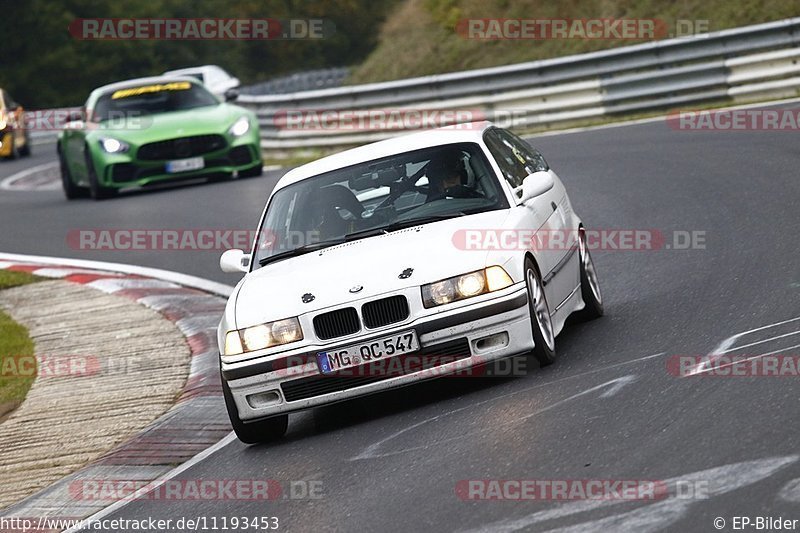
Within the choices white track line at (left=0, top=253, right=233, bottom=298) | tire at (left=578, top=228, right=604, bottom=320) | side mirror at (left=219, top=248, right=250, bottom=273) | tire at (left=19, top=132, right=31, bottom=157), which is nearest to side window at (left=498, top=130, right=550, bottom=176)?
tire at (left=578, top=228, right=604, bottom=320)

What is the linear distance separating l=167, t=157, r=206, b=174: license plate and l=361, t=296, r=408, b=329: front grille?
13425 millimetres

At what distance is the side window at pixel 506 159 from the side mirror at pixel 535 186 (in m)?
0.21

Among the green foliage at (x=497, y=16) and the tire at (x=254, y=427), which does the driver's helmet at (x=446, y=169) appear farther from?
the green foliage at (x=497, y=16)

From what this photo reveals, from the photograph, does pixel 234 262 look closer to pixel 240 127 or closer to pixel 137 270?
pixel 137 270

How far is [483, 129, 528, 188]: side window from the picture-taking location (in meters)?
8.88

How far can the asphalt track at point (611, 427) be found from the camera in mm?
5590

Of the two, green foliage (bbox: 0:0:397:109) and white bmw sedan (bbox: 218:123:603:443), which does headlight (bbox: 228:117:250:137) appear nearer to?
white bmw sedan (bbox: 218:123:603:443)

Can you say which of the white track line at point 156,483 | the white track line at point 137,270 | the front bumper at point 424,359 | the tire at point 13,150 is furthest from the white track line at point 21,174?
the front bumper at point 424,359

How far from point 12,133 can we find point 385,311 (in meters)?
28.7

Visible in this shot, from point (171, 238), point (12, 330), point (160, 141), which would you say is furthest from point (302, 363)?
point (160, 141)

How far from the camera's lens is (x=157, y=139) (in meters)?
20.5

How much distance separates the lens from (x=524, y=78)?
2306 cm

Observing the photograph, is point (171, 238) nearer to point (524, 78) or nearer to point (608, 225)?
point (608, 225)

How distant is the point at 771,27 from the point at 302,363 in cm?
1526
